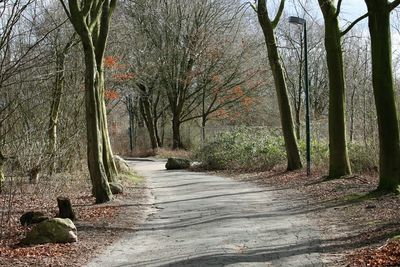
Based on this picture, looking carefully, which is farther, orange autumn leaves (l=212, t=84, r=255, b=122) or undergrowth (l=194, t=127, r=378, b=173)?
orange autumn leaves (l=212, t=84, r=255, b=122)

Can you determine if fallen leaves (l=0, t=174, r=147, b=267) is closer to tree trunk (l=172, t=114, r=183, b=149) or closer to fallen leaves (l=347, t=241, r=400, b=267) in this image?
fallen leaves (l=347, t=241, r=400, b=267)

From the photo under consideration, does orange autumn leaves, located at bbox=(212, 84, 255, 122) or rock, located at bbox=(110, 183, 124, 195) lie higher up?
orange autumn leaves, located at bbox=(212, 84, 255, 122)

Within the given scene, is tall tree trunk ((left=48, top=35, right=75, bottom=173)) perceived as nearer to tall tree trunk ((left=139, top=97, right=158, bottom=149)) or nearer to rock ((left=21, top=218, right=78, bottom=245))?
rock ((left=21, top=218, right=78, bottom=245))

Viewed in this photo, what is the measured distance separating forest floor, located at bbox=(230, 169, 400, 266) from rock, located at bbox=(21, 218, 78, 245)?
171 inches

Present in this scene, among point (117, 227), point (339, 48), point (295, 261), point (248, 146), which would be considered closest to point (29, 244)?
point (117, 227)

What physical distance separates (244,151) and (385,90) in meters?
13.8

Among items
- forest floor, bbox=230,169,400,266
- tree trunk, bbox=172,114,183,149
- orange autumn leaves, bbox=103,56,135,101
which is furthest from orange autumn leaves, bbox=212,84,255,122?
forest floor, bbox=230,169,400,266

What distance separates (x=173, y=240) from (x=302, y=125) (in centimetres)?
2267

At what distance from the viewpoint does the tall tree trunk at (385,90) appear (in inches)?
508

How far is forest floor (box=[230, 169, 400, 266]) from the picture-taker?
7.85m

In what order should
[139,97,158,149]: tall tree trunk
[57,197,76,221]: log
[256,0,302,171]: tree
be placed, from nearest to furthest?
1. [57,197,76,221]: log
2. [256,0,302,171]: tree
3. [139,97,158,149]: tall tree trunk

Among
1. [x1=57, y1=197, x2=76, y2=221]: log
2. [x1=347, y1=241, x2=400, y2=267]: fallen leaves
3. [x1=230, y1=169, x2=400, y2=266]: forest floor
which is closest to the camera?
[x1=347, y1=241, x2=400, y2=267]: fallen leaves

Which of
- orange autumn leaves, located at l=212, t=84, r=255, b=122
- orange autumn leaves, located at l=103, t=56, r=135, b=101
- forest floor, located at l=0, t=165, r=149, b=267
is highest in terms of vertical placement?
orange autumn leaves, located at l=103, t=56, r=135, b=101

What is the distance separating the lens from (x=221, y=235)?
1004cm
